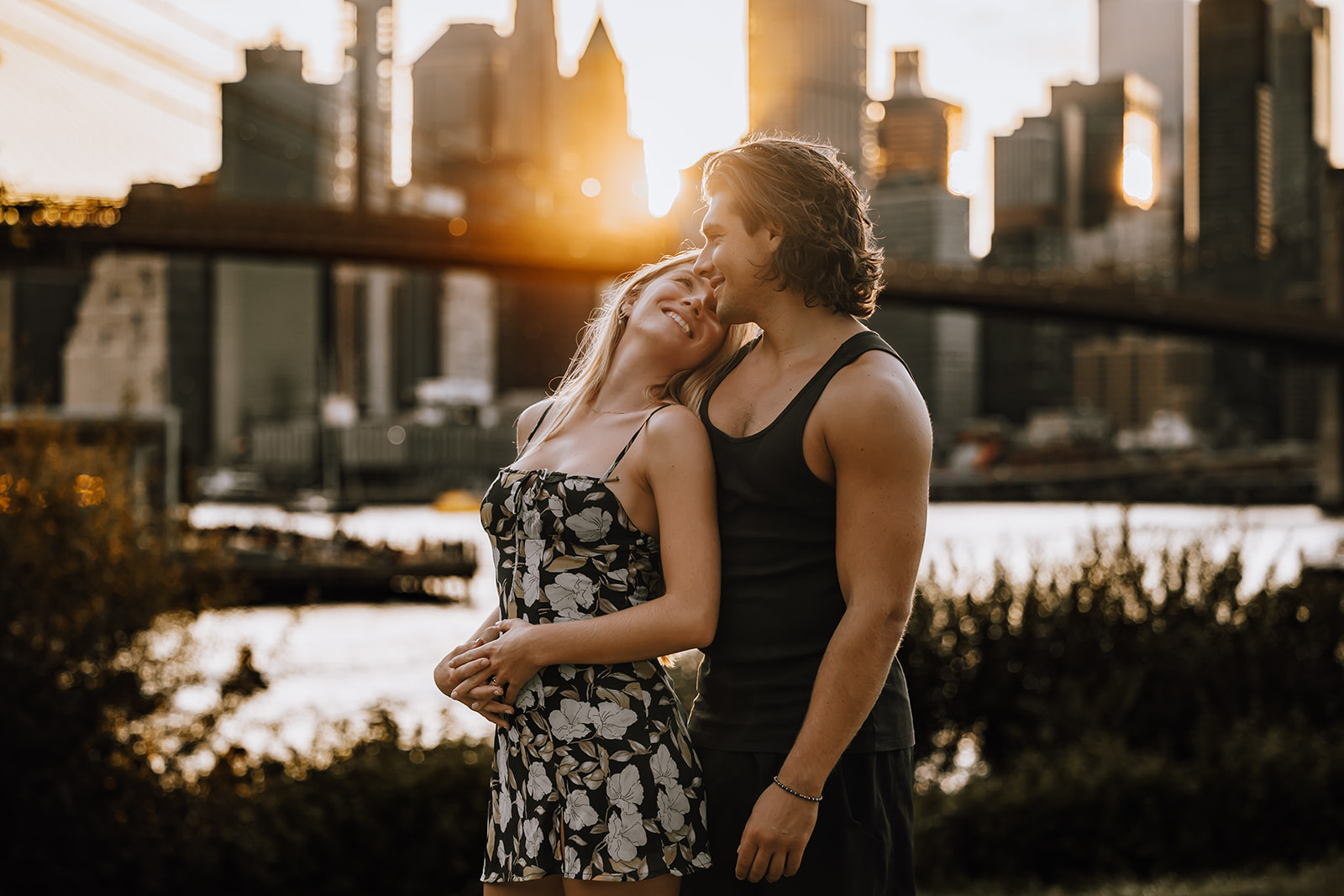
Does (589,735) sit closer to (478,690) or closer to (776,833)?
(478,690)

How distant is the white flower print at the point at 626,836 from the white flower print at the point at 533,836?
0.40ft

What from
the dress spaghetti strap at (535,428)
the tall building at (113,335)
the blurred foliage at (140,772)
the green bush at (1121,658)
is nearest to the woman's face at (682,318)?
the dress spaghetti strap at (535,428)

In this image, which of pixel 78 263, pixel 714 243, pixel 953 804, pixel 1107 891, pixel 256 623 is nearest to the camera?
pixel 714 243

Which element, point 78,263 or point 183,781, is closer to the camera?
point 183,781

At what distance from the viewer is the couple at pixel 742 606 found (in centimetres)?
185

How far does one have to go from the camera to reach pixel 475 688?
1986mm

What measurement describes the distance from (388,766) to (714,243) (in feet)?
12.8

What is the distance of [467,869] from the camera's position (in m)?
4.98

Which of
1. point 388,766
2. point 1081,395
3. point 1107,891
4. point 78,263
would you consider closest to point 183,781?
point 388,766

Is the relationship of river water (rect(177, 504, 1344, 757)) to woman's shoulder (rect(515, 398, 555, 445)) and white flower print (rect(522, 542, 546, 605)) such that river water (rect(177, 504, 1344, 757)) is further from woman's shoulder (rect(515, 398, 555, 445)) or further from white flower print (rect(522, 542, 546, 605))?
white flower print (rect(522, 542, 546, 605))

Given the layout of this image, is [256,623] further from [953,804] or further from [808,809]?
→ [808,809]

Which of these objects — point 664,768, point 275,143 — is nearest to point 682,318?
point 664,768

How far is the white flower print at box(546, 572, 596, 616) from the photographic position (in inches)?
77.9

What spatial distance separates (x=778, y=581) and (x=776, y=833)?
37 cm
